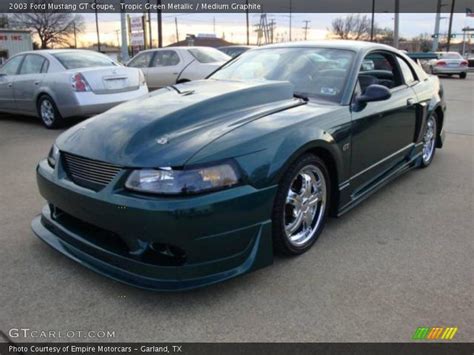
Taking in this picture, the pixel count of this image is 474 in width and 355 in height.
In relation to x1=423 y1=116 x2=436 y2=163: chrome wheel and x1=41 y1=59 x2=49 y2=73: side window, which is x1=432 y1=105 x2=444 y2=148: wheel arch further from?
x1=41 y1=59 x2=49 y2=73: side window

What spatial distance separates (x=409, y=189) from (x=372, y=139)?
1161 millimetres

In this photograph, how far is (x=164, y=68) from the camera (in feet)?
36.7

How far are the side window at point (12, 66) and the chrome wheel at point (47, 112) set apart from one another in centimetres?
126

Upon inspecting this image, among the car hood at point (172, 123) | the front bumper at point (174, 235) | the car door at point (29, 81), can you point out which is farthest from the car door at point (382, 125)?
the car door at point (29, 81)

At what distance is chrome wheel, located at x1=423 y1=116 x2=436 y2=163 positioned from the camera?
5170mm

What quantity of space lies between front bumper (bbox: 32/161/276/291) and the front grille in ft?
0.20

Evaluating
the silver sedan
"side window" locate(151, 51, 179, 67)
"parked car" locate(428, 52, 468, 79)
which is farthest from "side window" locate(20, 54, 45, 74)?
"parked car" locate(428, 52, 468, 79)

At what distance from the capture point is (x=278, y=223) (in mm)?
2725

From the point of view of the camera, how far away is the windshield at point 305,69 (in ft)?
11.8

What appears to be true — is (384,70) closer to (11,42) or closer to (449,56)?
(449,56)

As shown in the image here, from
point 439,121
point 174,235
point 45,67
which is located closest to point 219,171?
point 174,235

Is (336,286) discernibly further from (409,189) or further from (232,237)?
(409,189)
